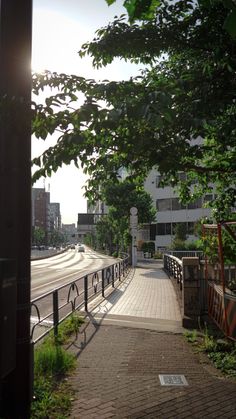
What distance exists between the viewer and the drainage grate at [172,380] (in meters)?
6.21

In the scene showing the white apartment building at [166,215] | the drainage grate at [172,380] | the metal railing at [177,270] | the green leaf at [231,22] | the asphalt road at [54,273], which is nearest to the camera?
the green leaf at [231,22]

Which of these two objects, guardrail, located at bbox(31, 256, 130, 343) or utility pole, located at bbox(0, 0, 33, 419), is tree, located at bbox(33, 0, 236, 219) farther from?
guardrail, located at bbox(31, 256, 130, 343)

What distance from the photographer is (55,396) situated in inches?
224

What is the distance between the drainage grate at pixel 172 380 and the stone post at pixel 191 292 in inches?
155

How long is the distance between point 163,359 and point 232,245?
2.58 metres

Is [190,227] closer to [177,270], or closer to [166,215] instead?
[166,215]

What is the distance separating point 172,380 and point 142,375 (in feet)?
1.51

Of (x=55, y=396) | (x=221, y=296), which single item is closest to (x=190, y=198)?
(x=221, y=296)

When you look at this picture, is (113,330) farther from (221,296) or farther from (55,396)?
(55,396)

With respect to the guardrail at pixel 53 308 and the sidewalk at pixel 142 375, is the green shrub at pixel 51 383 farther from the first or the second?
the guardrail at pixel 53 308

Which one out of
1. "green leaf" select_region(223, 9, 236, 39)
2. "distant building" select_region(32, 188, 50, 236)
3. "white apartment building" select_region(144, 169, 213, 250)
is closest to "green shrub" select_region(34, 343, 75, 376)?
"green leaf" select_region(223, 9, 236, 39)

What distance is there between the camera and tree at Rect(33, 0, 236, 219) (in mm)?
4426

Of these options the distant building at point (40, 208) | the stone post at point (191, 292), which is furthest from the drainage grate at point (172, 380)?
the distant building at point (40, 208)

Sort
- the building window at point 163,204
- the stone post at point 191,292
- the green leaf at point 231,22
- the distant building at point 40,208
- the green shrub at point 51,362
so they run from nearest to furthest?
the green leaf at point 231,22, the green shrub at point 51,362, the stone post at point 191,292, the building window at point 163,204, the distant building at point 40,208
